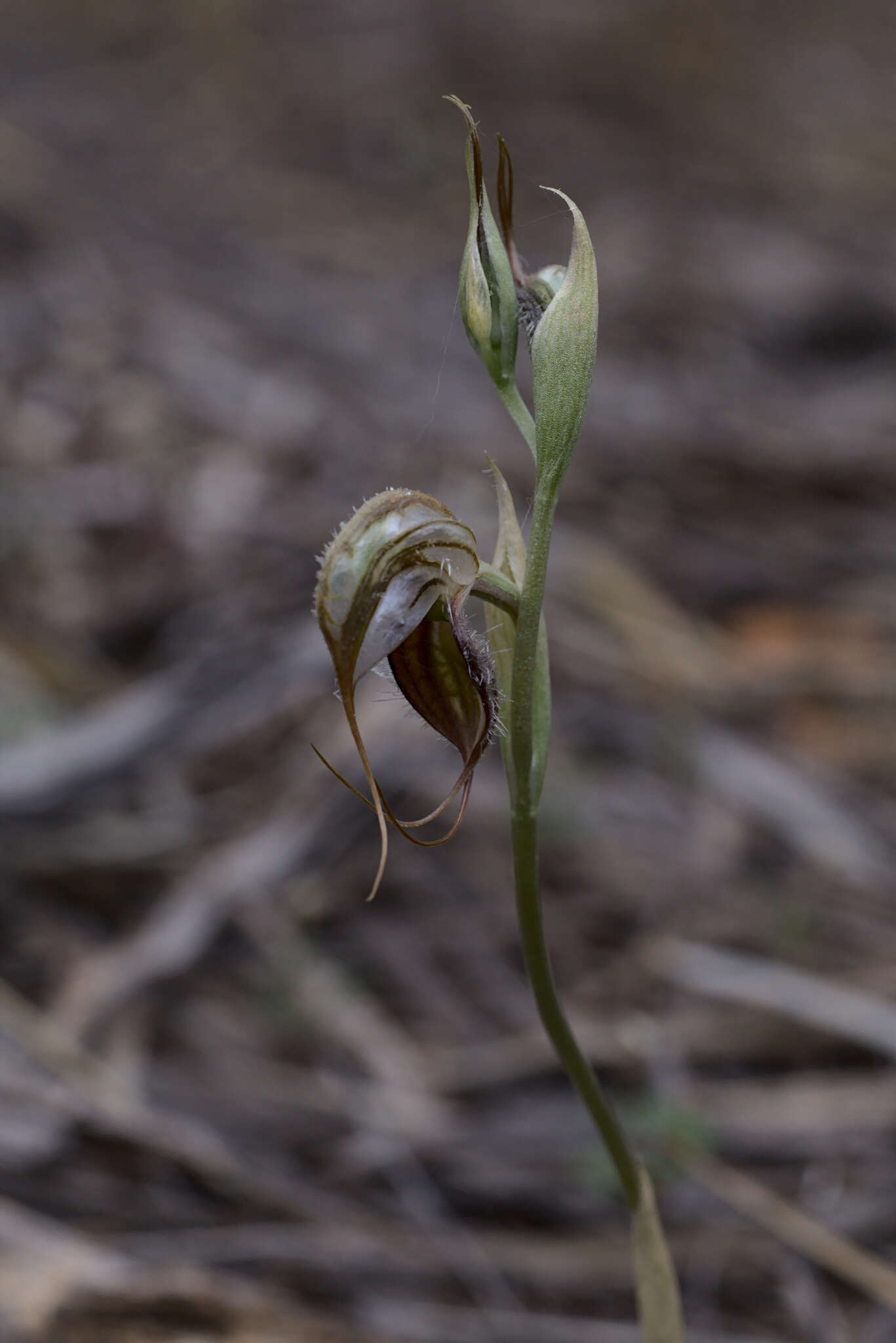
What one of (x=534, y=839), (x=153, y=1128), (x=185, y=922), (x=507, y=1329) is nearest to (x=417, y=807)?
(x=185, y=922)

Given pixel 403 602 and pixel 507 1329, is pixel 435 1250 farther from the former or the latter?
pixel 403 602

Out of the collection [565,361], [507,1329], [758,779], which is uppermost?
[758,779]

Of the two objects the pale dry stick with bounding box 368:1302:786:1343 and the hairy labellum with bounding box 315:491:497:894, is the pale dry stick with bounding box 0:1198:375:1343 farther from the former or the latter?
the hairy labellum with bounding box 315:491:497:894

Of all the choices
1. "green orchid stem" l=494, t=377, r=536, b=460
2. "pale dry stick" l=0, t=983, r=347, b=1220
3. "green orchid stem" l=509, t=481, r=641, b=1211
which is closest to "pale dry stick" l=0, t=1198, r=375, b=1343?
"pale dry stick" l=0, t=983, r=347, b=1220

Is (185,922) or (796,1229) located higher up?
(185,922)

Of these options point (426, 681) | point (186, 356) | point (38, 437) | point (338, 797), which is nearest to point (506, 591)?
point (426, 681)

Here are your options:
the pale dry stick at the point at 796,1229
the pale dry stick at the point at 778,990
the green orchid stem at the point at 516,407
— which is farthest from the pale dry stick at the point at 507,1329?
the green orchid stem at the point at 516,407
